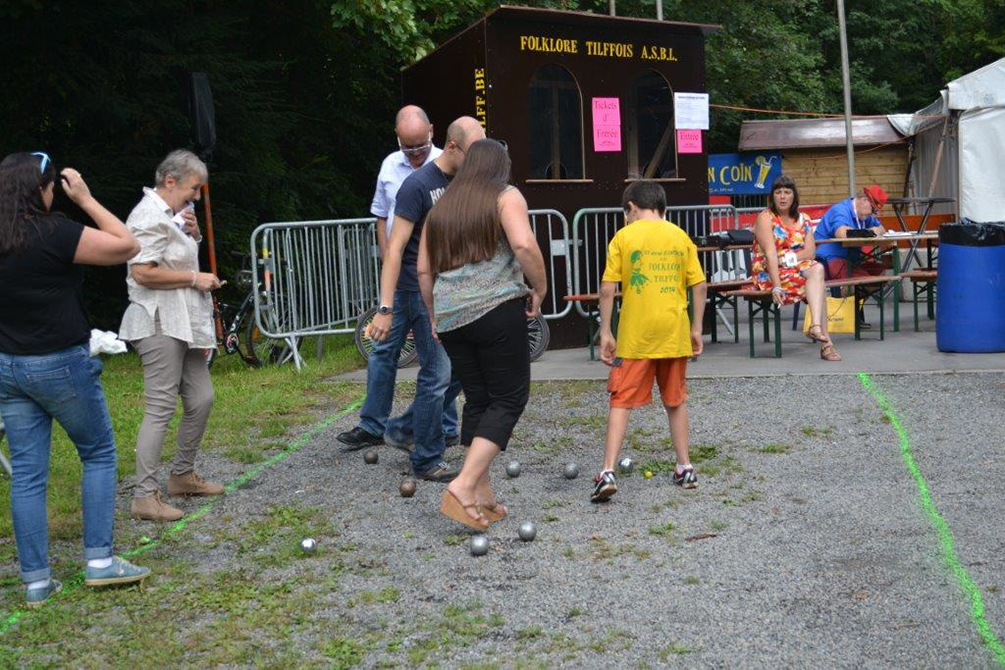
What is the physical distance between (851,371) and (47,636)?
7.13m

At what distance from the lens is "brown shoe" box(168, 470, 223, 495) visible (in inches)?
273

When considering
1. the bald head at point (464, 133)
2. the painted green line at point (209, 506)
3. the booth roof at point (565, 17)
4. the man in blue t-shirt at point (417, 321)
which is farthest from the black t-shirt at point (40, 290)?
the booth roof at point (565, 17)

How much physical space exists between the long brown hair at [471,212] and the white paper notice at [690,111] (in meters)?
7.46

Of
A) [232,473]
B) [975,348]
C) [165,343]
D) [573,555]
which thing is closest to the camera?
[573,555]

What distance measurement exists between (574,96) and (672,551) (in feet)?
25.3

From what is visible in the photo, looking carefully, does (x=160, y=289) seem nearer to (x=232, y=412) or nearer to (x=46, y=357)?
(x=46, y=357)

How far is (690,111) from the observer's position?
13.2 metres

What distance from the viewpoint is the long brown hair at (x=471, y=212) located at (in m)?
5.84

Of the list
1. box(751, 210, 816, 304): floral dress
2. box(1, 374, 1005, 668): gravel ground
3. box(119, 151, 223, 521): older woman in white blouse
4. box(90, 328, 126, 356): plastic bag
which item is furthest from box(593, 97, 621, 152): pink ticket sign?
box(90, 328, 126, 356): plastic bag

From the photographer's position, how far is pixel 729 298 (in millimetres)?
12828

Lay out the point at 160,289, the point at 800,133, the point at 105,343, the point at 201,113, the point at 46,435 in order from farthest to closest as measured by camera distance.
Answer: the point at 800,133 → the point at 201,113 → the point at 160,289 → the point at 105,343 → the point at 46,435

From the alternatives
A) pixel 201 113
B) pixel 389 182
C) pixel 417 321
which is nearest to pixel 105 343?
pixel 417 321

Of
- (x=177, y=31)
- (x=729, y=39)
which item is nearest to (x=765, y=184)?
(x=729, y=39)

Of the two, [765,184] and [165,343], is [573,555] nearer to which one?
[165,343]
